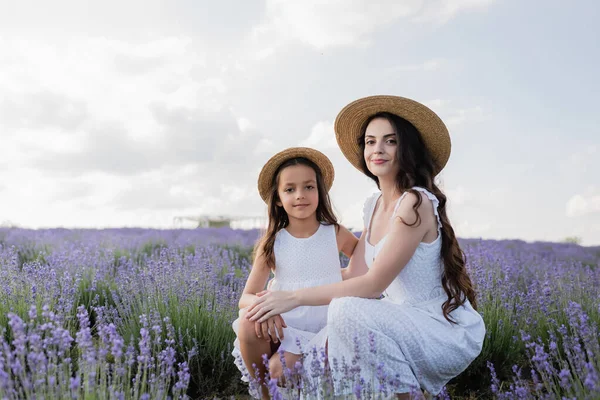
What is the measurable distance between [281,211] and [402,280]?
2.84 ft

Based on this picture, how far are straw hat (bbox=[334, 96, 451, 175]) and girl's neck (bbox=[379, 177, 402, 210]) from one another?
1.06 ft

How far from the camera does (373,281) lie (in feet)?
8.90

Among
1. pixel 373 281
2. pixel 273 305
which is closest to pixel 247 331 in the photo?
pixel 273 305

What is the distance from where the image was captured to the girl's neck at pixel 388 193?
3.10m

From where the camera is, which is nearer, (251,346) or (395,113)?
(251,346)

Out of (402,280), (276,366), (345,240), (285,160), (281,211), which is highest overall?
(285,160)

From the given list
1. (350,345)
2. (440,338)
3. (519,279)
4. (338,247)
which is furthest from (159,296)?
(519,279)

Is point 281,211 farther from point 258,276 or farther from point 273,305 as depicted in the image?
point 273,305

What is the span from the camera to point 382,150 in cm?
303


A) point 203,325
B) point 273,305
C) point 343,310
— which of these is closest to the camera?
point 343,310

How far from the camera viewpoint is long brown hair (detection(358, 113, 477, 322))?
9.60 ft

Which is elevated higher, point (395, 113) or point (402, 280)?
point (395, 113)

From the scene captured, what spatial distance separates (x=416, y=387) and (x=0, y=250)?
513 centimetres

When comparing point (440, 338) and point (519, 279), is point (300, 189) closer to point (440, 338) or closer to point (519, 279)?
point (440, 338)
